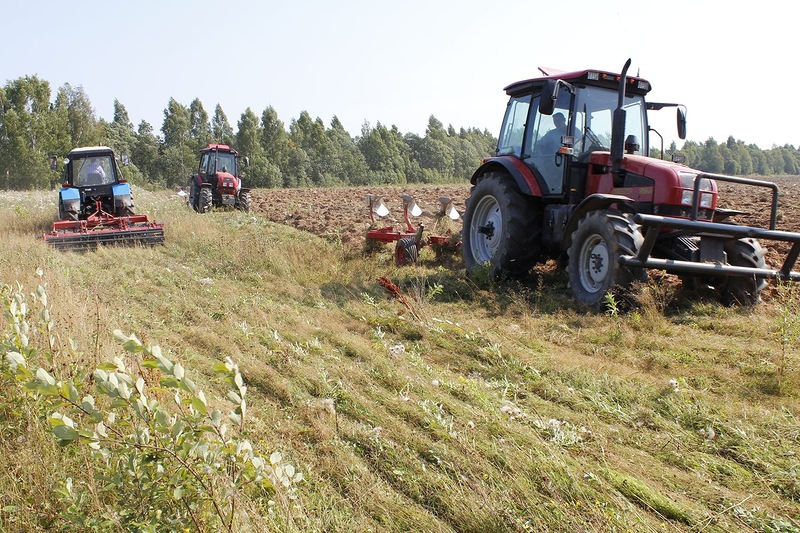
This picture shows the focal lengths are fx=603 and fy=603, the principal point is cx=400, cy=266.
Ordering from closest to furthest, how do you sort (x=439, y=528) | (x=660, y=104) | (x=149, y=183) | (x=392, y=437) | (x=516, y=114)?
(x=439, y=528) < (x=392, y=437) < (x=660, y=104) < (x=516, y=114) < (x=149, y=183)

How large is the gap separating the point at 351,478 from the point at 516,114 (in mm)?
5813

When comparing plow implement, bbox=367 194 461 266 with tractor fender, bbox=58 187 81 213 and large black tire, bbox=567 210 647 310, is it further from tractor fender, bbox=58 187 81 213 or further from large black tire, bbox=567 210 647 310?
tractor fender, bbox=58 187 81 213

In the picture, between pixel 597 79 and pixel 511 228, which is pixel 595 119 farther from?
pixel 511 228

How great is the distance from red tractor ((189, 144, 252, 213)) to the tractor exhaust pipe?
484 inches

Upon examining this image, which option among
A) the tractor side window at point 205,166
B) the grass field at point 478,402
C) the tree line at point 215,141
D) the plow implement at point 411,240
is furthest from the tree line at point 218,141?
the grass field at point 478,402

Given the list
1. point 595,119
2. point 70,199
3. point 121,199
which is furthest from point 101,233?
point 595,119

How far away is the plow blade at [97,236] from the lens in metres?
10.2

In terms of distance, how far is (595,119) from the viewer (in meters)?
6.62

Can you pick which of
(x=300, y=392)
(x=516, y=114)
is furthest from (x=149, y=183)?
(x=300, y=392)

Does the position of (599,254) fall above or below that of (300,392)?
above

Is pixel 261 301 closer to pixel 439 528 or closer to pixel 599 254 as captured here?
pixel 599 254

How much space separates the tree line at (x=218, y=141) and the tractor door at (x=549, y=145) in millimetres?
36340

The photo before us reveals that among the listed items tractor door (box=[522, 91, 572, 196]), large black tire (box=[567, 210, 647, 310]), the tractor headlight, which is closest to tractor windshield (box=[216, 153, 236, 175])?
tractor door (box=[522, 91, 572, 196])

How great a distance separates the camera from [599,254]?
594cm
